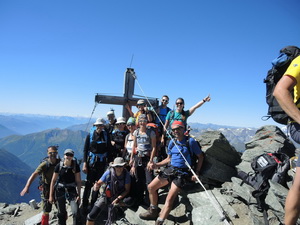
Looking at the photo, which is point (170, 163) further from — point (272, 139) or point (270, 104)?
point (272, 139)

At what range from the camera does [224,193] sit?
6.95 m

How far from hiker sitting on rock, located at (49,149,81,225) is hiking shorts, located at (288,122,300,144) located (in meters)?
7.25

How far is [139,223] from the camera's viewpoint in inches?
258

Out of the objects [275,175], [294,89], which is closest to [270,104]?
[294,89]

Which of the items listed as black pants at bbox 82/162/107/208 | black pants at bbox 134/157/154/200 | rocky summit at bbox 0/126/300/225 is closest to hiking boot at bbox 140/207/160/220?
rocky summit at bbox 0/126/300/225

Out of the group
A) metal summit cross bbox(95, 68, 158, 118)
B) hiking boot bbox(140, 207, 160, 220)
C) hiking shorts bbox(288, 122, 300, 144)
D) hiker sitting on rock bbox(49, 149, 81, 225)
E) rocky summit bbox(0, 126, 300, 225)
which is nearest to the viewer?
hiking shorts bbox(288, 122, 300, 144)

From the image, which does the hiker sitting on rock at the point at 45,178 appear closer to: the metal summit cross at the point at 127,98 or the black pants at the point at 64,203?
the black pants at the point at 64,203

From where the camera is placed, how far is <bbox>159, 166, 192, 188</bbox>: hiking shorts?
5.88m

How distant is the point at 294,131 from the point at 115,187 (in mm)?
5936

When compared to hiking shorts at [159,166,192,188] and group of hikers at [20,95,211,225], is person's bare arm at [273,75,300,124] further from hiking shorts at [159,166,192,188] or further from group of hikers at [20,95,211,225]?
hiking shorts at [159,166,192,188]

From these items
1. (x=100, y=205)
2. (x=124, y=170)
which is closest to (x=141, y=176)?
(x=124, y=170)

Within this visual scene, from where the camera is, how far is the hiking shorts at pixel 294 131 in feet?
9.18

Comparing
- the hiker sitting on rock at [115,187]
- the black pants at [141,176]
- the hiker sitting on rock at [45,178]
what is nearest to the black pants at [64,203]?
the hiker sitting on rock at [45,178]

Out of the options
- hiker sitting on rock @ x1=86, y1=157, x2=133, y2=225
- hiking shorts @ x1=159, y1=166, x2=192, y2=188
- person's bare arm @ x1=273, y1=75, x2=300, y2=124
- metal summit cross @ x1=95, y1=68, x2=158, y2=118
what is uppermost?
metal summit cross @ x1=95, y1=68, x2=158, y2=118
